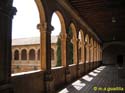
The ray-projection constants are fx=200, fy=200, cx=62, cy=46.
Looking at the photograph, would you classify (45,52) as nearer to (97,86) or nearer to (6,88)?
(6,88)

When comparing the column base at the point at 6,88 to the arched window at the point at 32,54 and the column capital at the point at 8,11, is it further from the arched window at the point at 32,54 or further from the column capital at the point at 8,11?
the arched window at the point at 32,54

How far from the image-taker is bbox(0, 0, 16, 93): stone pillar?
178 inches

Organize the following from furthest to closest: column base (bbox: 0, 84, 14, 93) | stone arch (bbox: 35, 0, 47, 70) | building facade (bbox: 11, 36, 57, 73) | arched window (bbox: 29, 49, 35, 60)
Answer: arched window (bbox: 29, 49, 35, 60) < building facade (bbox: 11, 36, 57, 73) < stone arch (bbox: 35, 0, 47, 70) < column base (bbox: 0, 84, 14, 93)

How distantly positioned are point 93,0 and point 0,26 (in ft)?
18.2

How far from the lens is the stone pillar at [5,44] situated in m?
4.52

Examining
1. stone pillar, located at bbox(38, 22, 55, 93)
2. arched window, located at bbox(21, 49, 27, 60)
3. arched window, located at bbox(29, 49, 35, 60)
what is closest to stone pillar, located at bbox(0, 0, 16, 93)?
stone pillar, located at bbox(38, 22, 55, 93)

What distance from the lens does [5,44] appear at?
15.4ft

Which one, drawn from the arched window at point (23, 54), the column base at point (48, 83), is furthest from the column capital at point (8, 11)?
the arched window at point (23, 54)

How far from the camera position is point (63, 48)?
10.1m

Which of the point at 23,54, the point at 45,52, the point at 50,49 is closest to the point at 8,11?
the point at 45,52

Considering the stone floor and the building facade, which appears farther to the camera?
the building facade

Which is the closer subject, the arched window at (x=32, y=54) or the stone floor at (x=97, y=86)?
the stone floor at (x=97, y=86)

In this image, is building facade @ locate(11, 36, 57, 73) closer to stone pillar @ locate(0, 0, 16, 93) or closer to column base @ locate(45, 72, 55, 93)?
column base @ locate(45, 72, 55, 93)

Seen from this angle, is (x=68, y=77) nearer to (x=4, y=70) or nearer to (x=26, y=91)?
(x=26, y=91)
